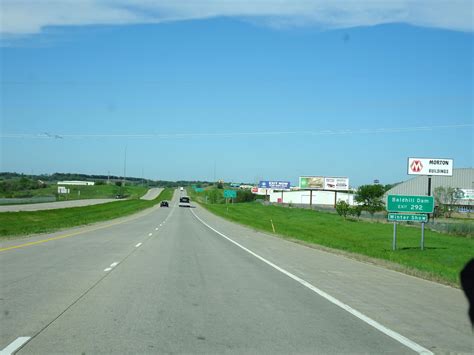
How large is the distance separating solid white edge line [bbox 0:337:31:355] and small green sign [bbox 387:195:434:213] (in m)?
26.0

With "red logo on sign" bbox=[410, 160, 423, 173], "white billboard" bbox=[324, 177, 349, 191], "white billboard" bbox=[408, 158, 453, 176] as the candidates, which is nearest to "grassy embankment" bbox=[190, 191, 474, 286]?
"white billboard" bbox=[408, 158, 453, 176]

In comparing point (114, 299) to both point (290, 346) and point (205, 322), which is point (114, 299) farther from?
point (290, 346)

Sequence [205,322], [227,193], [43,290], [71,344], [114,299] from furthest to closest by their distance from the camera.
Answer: [227,193], [43,290], [114,299], [205,322], [71,344]

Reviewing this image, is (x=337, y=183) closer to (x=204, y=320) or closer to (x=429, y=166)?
(x=429, y=166)

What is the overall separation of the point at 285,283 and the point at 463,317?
4791mm

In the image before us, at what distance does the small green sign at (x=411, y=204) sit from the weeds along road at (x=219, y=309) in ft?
45.2

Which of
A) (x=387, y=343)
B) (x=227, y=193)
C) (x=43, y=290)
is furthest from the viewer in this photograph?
(x=227, y=193)

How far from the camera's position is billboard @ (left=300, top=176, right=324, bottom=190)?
141 metres

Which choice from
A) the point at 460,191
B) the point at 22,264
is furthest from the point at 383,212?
the point at 22,264

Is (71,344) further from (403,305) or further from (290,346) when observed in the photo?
(403,305)

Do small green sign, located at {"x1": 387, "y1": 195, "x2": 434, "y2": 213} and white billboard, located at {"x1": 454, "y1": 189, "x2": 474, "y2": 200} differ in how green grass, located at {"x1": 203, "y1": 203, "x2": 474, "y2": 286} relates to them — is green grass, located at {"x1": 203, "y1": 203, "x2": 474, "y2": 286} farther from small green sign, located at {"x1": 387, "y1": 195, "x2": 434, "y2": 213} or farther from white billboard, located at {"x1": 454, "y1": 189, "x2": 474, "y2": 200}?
white billboard, located at {"x1": 454, "y1": 189, "x2": 474, "y2": 200}

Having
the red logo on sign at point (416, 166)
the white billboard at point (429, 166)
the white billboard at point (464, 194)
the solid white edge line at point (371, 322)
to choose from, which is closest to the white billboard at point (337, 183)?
the white billboard at point (464, 194)

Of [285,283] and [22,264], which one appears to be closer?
[285,283]

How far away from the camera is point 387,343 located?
314 inches
